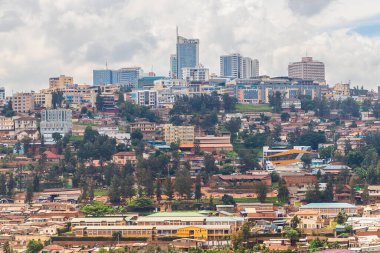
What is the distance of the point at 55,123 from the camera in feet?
228

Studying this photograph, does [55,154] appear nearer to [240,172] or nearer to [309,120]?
[240,172]

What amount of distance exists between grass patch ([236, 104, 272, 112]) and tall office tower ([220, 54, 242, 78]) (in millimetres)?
21247

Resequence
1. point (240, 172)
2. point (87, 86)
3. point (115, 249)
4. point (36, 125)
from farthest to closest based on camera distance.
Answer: point (87, 86) < point (36, 125) < point (240, 172) < point (115, 249)

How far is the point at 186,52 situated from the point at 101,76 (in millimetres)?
7658

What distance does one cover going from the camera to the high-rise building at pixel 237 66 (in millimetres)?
102812

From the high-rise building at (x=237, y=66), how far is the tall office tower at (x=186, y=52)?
2250mm

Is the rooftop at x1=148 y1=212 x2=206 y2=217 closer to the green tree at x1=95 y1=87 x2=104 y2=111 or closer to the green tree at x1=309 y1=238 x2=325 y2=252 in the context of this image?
the green tree at x1=309 y1=238 x2=325 y2=252

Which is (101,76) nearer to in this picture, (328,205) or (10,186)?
(10,186)

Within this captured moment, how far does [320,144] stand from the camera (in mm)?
67562

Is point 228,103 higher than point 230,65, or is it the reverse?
point 230,65

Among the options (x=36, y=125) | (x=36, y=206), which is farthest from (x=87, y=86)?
(x=36, y=206)

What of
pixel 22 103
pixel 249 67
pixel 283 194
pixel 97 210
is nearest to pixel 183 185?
pixel 283 194

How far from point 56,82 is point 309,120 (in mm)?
19168

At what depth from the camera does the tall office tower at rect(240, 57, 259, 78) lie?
10312 cm
